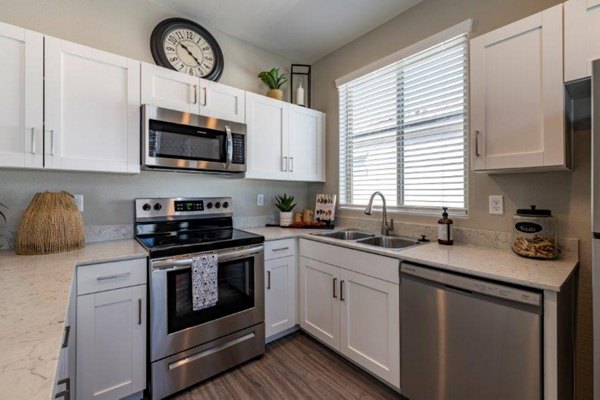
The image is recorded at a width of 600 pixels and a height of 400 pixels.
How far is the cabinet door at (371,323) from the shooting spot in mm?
1654

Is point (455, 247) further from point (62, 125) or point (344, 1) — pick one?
point (62, 125)

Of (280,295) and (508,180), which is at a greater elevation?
(508,180)

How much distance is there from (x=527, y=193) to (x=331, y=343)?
165cm

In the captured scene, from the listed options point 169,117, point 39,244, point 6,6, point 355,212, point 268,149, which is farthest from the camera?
point 355,212

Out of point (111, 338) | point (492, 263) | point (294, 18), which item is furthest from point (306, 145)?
point (111, 338)

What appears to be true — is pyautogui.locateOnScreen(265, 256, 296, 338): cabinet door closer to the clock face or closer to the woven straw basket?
the woven straw basket

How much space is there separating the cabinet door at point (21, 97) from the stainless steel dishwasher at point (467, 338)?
2235 mm

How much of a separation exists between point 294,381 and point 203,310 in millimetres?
776

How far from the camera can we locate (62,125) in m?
1.63

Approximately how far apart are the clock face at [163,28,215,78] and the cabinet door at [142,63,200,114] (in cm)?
27

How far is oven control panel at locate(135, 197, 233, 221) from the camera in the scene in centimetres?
214

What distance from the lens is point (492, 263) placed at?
1.40 metres

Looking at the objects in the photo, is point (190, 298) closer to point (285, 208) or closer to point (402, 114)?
point (285, 208)

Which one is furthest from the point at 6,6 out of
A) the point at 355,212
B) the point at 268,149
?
the point at 355,212
